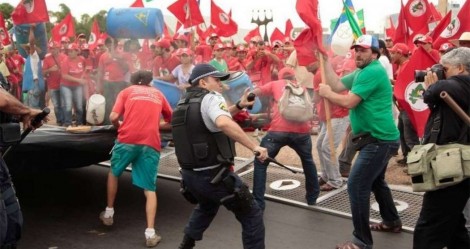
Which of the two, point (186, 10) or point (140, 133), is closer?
point (140, 133)

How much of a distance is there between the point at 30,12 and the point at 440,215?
6.97 m

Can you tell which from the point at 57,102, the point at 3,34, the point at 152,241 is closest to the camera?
the point at 152,241

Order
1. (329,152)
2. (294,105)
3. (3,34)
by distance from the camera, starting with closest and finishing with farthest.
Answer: (294,105) → (329,152) → (3,34)

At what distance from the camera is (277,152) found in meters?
6.23

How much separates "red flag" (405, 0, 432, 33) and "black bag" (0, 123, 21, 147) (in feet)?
27.6

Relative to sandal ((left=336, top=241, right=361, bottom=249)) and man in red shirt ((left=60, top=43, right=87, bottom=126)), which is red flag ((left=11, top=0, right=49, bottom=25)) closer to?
man in red shirt ((left=60, top=43, right=87, bottom=126))

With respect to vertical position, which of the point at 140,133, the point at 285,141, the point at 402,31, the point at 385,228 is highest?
the point at 402,31

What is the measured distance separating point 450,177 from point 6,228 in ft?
9.47

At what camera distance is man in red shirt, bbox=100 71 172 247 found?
17.5 ft

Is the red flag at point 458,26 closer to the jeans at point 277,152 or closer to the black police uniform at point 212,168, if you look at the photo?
the jeans at point 277,152

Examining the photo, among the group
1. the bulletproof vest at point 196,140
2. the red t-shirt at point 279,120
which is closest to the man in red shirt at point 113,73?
the red t-shirt at point 279,120

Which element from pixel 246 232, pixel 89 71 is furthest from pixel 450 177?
pixel 89 71

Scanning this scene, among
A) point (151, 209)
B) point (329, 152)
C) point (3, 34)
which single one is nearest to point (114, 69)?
point (3, 34)

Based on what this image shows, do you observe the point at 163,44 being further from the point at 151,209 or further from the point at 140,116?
the point at 151,209
